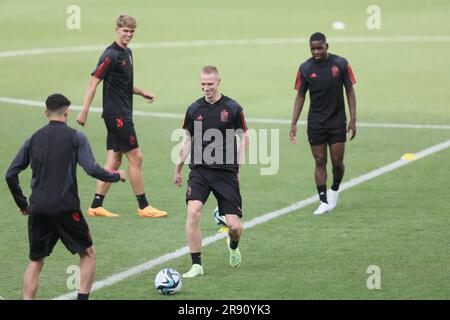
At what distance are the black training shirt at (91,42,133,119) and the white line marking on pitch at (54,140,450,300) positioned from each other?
2383 millimetres

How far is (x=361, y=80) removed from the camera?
3266 centimetres

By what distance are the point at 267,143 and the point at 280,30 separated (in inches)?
776

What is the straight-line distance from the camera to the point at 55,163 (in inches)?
437

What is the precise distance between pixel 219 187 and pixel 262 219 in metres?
3.08

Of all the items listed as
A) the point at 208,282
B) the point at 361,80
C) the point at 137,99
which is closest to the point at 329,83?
the point at 208,282

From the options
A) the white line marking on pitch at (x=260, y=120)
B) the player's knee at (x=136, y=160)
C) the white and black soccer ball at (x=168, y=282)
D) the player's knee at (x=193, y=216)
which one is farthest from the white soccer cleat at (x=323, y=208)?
the white line marking on pitch at (x=260, y=120)

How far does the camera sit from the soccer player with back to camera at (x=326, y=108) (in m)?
17.0

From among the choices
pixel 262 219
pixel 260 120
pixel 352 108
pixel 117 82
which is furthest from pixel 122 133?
pixel 260 120

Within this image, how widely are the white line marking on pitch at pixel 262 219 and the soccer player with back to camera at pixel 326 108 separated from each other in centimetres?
61

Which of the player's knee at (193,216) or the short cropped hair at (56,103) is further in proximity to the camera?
the player's knee at (193,216)

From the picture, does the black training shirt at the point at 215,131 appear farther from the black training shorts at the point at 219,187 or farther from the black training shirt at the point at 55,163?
the black training shirt at the point at 55,163

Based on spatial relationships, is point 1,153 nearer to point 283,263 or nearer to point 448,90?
point 283,263

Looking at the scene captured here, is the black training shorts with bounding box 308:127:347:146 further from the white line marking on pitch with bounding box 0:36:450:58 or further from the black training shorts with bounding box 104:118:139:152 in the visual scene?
the white line marking on pitch with bounding box 0:36:450:58

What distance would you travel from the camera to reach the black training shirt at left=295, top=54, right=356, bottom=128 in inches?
669
